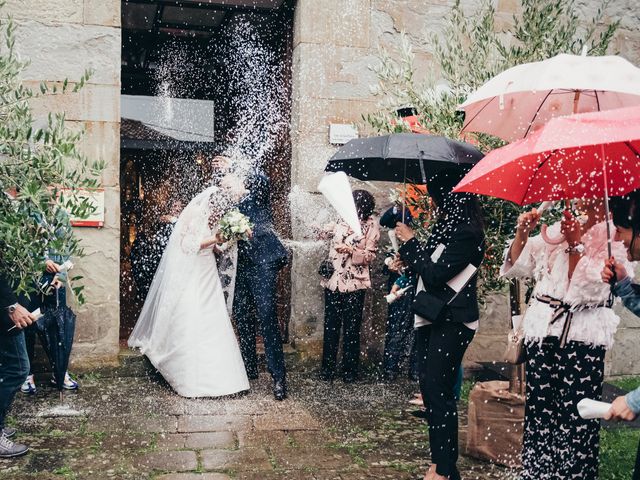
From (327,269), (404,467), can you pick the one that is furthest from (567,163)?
(327,269)

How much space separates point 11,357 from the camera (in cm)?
472

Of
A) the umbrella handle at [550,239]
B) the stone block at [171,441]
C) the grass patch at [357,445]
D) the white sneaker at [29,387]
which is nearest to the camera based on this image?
the umbrella handle at [550,239]

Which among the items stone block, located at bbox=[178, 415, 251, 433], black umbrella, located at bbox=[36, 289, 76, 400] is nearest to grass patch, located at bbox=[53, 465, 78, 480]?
stone block, located at bbox=[178, 415, 251, 433]

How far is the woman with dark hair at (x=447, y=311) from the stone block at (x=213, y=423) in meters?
1.79

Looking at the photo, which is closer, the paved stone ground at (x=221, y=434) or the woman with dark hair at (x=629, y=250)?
the woman with dark hair at (x=629, y=250)

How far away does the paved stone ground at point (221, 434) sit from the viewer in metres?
4.61

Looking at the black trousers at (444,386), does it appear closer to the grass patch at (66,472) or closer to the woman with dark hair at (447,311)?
the woman with dark hair at (447,311)

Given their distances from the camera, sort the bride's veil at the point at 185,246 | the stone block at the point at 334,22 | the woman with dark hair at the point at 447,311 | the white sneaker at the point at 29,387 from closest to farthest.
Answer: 1. the woman with dark hair at the point at 447,311
2. the white sneaker at the point at 29,387
3. the bride's veil at the point at 185,246
4. the stone block at the point at 334,22

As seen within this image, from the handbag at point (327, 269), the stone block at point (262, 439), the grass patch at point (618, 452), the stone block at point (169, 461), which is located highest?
the handbag at point (327, 269)

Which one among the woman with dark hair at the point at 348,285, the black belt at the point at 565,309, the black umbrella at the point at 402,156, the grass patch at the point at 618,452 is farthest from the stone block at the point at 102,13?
the grass patch at the point at 618,452

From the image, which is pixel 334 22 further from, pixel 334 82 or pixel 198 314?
pixel 198 314

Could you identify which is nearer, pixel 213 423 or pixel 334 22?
pixel 213 423

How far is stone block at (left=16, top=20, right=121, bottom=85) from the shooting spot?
22.2 feet

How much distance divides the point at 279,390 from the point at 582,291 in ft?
10.9
